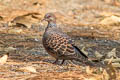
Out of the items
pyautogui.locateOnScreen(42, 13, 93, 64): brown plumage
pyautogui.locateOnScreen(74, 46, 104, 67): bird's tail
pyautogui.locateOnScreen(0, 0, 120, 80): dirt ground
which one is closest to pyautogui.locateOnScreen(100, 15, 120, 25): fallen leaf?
pyautogui.locateOnScreen(0, 0, 120, 80): dirt ground

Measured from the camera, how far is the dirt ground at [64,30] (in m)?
6.01

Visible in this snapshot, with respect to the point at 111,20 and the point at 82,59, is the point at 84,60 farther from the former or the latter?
the point at 111,20

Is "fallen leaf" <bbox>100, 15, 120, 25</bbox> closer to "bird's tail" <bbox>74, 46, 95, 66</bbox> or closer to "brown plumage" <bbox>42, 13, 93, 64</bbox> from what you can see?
"brown plumage" <bbox>42, 13, 93, 64</bbox>

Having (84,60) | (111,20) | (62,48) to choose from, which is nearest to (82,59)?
(84,60)

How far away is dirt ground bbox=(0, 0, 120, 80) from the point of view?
6008mm

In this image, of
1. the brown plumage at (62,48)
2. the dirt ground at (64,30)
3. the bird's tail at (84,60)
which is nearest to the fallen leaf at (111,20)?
the dirt ground at (64,30)

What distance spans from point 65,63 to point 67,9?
7.35 metres

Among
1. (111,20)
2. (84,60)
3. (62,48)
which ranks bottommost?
(111,20)

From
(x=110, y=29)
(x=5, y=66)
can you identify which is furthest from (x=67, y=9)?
(x=5, y=66)

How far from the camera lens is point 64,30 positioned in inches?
417

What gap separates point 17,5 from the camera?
1398cm

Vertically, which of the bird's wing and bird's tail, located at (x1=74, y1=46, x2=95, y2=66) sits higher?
the bird's wing

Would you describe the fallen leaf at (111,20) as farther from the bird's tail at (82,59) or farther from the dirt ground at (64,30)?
the bird's tail at (82,59)

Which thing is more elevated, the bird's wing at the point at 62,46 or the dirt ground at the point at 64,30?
the bird's wing at the point at 62,46
